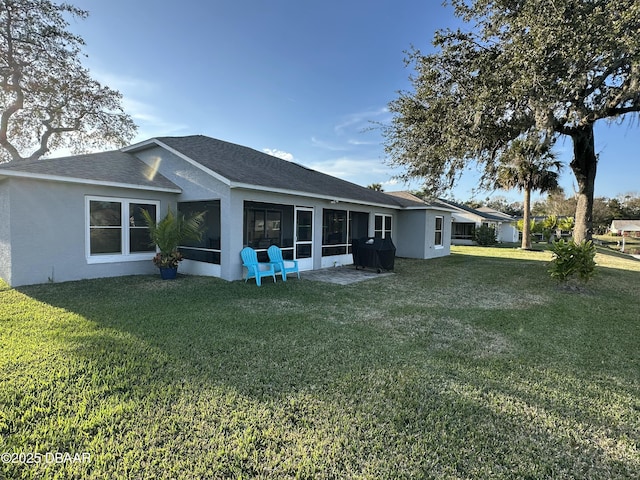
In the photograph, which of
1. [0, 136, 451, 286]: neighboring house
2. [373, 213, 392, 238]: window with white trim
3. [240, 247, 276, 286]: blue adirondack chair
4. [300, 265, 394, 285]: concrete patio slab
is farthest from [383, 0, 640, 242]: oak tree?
[240, 247, 276, 286]: blue adirondack chair

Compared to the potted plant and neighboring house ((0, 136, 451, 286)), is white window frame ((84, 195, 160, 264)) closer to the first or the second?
neighboring house ((0, 136, 451, 286))

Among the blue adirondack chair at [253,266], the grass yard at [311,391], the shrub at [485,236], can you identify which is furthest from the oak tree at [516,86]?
the shrub at [485,236]

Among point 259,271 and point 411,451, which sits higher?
point 259,271

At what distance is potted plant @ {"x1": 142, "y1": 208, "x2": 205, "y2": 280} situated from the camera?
8.84m

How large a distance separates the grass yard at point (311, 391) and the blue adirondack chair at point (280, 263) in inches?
115

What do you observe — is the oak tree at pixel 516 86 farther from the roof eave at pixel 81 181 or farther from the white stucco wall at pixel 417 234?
the roof eave at pixel 81 181

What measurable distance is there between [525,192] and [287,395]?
23397mm

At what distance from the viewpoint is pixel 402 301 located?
7.32 m

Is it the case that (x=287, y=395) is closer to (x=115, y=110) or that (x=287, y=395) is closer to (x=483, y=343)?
(x=483, y=343)

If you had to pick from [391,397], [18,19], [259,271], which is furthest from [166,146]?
[18,19]

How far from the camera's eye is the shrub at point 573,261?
27.8 feet

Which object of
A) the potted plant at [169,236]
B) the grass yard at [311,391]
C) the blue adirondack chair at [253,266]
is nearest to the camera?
the grass yard at [311,391]

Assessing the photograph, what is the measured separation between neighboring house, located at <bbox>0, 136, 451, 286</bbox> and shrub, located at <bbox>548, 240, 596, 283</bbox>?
22.6 ft

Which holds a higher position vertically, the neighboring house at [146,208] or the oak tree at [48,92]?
the oak tree at [48,92]
